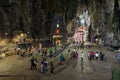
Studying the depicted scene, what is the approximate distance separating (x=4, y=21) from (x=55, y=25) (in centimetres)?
1489

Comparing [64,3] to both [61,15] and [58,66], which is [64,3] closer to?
[61,15]

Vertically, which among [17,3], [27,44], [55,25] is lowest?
[27,44]

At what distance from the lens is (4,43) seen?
169 feet

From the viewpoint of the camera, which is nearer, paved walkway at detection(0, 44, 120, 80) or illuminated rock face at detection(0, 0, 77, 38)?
paved walkway at detection(0, 44, 120, 80)

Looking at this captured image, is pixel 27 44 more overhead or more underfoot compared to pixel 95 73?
more overhead

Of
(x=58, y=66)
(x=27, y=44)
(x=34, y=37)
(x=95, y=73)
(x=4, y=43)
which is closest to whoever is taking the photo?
(x=95, y=73)

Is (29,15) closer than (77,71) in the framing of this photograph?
No

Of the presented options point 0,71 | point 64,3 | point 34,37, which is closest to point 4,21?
point 34,37

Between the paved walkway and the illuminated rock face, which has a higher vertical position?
the illuminated rock face

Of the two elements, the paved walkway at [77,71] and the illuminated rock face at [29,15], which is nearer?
the paved walkway at [77,71]

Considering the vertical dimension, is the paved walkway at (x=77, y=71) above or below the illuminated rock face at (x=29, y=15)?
below

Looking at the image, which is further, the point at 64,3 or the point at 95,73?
the point at 64,3

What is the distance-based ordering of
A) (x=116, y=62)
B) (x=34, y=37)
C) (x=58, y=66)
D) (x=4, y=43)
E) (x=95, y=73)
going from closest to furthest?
(x=95, y=73) → (x=58, y=66) → (x=116, y=62) → (x=4, y=43) → (x=34, y=37)

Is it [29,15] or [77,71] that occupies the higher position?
[29,15]
